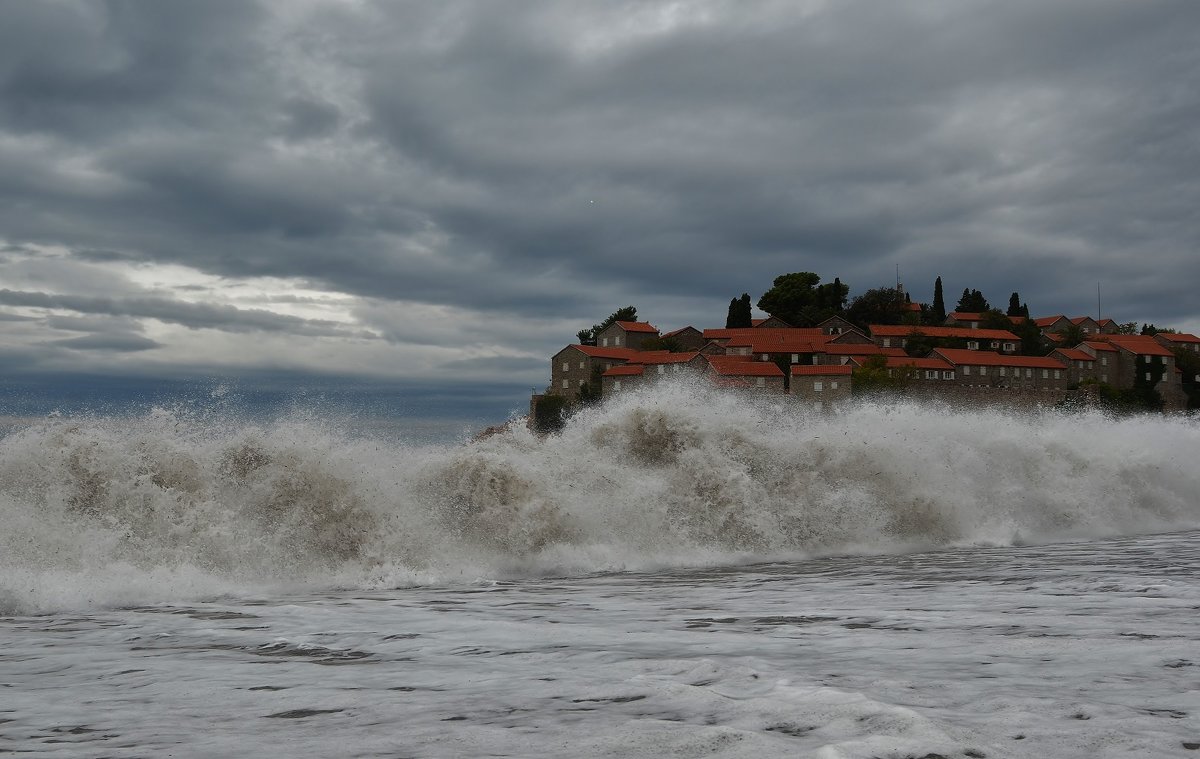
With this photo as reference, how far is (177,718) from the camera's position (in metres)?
5.43

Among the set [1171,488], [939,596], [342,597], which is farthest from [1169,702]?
[1171,488]

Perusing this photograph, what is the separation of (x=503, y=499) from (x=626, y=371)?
298 ft

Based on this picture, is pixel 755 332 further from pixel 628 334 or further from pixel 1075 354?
pixel 1075 354

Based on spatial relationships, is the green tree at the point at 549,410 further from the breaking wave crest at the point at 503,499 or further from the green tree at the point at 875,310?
the breaking wave crest at the point at 503,499

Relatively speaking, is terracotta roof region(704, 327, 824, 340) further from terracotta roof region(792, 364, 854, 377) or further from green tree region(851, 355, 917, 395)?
green tree region(851, 355, 917, 395)

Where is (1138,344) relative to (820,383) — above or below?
above

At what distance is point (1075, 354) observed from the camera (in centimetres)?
11538

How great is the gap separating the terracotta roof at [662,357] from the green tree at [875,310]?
87.0ft

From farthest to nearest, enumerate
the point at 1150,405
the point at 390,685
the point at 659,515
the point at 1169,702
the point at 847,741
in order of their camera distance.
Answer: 1. the point at 1150,405
2. the point at 659,515
3. the point at 390,685
4. the point at 1169,702
5. the point at 847,741

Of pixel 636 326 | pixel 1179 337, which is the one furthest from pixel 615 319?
pixel 1179 337

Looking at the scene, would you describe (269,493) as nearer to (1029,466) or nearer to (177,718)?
(177,718)

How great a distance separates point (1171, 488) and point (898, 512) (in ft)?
32.9

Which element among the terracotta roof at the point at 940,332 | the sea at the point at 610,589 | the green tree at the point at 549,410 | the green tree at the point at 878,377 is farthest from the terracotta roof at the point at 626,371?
the sea at the point at 610,589

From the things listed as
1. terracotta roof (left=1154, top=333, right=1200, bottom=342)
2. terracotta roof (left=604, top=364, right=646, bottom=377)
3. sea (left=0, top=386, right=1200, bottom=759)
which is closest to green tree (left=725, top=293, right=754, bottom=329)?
terracotta roof (left=604, top=364, right=646, bottom=377)
